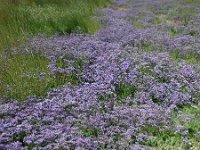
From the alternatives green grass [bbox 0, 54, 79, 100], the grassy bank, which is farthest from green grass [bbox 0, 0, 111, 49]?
green grass [bbox 0, 54, 79, 100]

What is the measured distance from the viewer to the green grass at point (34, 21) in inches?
313

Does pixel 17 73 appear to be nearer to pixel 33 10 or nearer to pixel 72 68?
pixel 72 68

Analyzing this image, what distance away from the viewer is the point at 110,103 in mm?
4684

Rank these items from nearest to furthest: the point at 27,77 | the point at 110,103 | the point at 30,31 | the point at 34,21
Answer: the point at 110,103 → the point at 27,77 → the point at 30,31 → the point at 34,21

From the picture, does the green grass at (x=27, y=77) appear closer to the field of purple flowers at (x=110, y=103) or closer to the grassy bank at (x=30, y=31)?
the grassy bank at (x=30, y=31)

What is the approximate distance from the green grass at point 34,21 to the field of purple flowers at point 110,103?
3.01 feet

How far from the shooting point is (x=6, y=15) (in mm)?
9047

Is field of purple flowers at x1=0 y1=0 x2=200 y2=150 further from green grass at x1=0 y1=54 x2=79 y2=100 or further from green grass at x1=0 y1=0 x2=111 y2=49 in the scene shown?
green grass at x1=0 y1=0 x2=111 y2=49

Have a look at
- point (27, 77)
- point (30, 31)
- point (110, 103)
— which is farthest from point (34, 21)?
point (110, 103)

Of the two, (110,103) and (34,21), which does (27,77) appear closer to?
(110,103)

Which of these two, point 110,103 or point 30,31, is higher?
point 30,31

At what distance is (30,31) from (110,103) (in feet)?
13.9

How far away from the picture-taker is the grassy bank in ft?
16.8

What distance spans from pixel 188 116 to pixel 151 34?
402 cm
